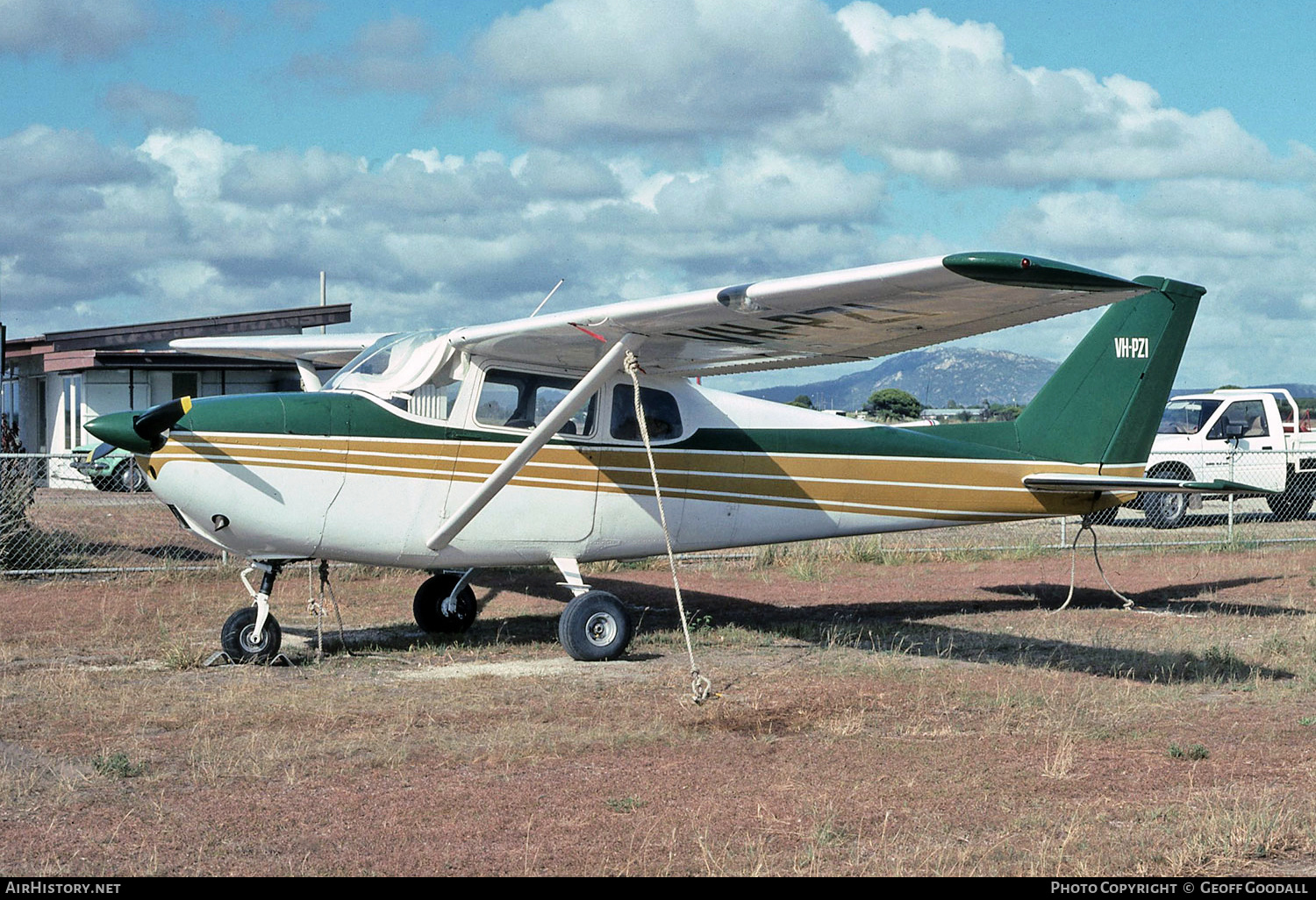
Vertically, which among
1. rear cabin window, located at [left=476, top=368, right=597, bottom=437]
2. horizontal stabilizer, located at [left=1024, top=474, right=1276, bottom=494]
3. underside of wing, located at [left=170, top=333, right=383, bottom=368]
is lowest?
horizontal stabilizer, located at [left=1024, top=474, right=1276, bottom=494]

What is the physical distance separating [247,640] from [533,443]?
2.52 m

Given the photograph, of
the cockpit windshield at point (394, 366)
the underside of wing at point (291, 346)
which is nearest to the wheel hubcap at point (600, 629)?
the cockpit windshield at point (394, 366)

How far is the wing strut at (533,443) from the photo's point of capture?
845 cm

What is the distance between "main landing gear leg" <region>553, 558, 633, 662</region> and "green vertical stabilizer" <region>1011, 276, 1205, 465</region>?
436 centimetres

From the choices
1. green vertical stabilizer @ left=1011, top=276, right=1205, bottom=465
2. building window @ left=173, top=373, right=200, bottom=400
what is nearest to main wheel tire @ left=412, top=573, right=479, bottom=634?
green vertical stabilizer @ left=1011, top=276, right=1205, bottom=465

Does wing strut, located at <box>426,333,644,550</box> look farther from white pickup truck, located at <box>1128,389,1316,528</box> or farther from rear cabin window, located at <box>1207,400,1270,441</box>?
rear cabin window, located at <box>1207,400,1270,441</box>

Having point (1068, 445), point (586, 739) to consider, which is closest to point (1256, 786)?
point (586, 739)

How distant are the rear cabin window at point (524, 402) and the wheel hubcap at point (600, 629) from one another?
144 cm

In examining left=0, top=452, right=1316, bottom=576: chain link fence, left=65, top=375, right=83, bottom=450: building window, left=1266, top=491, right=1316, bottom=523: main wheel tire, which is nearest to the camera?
left=0, top=452, right=1316, bottom=576: chain link fence

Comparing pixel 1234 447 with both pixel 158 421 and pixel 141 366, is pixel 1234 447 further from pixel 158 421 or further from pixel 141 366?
pixel 141 366

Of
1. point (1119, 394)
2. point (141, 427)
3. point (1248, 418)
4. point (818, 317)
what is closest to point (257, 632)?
point (141, 427)

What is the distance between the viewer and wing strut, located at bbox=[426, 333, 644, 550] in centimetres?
845
